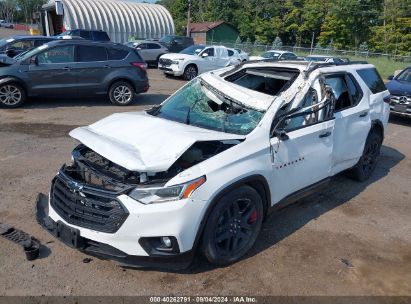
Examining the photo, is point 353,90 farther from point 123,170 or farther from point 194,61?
point 194,61

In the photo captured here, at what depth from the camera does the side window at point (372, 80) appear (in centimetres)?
558

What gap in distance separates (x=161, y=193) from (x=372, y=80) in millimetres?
4299

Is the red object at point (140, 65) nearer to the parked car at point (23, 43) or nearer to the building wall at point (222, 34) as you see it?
the parked car at point (23, 43)

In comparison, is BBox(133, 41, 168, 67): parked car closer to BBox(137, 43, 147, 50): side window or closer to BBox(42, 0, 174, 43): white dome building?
BBox(137, 43, 147, 50): side window

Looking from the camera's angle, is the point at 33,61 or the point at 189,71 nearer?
the point at 33,61

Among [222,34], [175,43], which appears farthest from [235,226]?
[222,34]

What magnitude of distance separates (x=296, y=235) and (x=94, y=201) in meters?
2.21

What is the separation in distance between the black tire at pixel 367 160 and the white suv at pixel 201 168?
829mm

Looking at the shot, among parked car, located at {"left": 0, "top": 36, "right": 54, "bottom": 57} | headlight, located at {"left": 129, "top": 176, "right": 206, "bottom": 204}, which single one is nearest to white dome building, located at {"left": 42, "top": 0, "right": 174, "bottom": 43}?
parked car, located at {"left": 0, "top": 36, "right": 54, "bottom": 57}

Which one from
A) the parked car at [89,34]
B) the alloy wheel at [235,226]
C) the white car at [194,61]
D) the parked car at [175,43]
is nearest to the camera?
the alloy wheel at [235,226]

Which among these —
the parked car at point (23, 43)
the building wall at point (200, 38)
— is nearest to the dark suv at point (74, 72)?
the parked car at point (23, 43)

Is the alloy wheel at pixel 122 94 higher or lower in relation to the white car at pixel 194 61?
lower

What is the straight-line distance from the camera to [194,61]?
1720 centimetres

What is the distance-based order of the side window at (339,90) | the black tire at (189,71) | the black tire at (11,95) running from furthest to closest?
the black tire at (189,71) < the black tire at (11,95) < the side window at (339,90)
